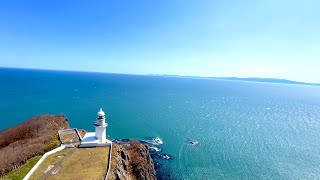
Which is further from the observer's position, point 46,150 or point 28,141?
point 28,141

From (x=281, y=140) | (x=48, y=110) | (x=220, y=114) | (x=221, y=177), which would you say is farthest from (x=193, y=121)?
(x=48, y=110)

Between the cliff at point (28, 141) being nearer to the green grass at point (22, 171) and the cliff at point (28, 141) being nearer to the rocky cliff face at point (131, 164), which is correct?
the green grass at point (22, 171)

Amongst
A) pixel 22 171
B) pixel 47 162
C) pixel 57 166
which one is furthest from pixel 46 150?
pixel 57 166

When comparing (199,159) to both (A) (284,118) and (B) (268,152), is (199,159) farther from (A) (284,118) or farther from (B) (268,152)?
(A) (284,118)

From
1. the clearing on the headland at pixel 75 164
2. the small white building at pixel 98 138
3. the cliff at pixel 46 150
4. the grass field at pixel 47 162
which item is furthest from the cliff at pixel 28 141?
the small white building at pixel 98 138

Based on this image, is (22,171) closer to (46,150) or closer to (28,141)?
(46,150)

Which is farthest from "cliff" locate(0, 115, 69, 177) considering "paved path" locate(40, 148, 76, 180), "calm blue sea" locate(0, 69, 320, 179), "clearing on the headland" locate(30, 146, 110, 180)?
"calm blue sea" locate(0, 69, 320, 179)
